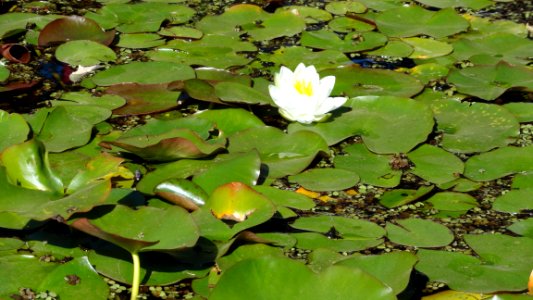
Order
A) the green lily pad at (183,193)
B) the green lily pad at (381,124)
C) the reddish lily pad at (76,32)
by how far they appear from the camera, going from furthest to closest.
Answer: the reddish lily pad at (76,32) < the green lily pad at (381,124) < the green lily pad at (183,193)

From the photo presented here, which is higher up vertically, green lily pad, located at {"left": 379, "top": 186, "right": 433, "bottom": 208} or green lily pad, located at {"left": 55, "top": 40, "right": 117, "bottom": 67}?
green lily pad, located at {"left": 379, "top": 186, "right": 433, "bottom": 208}

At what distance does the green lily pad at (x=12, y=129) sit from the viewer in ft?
8.39

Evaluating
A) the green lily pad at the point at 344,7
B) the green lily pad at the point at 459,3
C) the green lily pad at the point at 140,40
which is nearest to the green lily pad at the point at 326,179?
the green lily pad at the point at 140,40

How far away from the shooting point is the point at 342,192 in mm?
2482

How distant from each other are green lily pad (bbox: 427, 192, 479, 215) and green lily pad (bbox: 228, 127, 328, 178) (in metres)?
0.35

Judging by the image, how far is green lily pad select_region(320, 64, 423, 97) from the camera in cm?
302

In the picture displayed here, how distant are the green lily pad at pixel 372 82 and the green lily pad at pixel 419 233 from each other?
2.57 feet

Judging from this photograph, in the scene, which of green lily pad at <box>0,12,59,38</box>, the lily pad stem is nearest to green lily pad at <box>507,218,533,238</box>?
the lily pad stem

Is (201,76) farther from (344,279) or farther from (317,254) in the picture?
(344,279)

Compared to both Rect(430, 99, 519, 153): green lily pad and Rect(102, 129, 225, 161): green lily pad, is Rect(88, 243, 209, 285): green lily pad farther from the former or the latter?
Rect(430, 99, 519, 153): green lily pad

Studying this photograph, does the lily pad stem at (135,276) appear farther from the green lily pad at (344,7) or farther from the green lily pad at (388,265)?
the green lily pad at (344,7)

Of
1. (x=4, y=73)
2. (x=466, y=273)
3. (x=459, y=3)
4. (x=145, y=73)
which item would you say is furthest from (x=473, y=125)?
(x=4, y=73)

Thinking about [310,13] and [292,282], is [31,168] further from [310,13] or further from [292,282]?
[310,13]

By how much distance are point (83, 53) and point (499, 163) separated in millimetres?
1516
